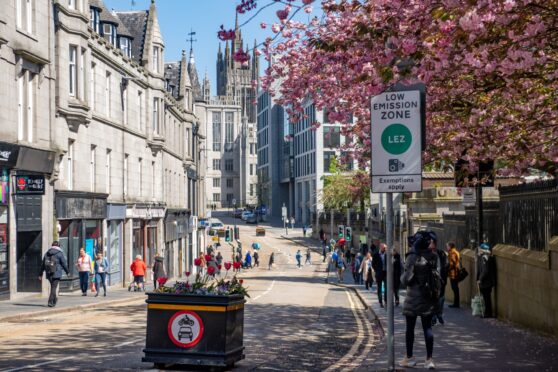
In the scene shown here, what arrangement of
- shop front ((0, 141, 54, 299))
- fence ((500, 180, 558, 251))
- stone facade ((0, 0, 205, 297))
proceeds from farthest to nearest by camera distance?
stone facade ((0, 0, 205, 297)), shop front ((0, 141, 54, 299)), fence ((500, 180, 558, 251))

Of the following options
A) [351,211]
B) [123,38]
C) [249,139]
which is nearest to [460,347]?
[123,38]

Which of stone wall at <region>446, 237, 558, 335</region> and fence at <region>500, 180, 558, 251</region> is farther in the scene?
fence at <region>500, 180, 558, 251</region>

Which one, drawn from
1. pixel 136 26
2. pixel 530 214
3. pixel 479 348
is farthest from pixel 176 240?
pixel 479 348

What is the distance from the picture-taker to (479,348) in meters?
13.7

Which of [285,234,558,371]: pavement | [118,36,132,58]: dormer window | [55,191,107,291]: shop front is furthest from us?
[118,36,132,58]: dormer window

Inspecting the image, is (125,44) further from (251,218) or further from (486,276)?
(251,218)

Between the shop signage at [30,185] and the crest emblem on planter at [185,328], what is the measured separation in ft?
53.2

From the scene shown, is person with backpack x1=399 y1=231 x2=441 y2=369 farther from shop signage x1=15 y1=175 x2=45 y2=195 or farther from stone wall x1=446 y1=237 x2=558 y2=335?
shop signage x1=15 y1=175 x2=45 y2=195

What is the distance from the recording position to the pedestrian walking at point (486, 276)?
19156 mm

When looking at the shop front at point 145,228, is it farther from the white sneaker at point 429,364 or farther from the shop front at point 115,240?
the white sneaker at point 429,364

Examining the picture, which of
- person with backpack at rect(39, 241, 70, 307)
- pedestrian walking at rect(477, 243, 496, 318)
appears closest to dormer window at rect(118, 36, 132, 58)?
person with backpack at rect(39, 241, 70, 307)

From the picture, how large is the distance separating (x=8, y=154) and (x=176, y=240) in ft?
103

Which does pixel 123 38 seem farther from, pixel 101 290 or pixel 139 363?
pixel 139 363

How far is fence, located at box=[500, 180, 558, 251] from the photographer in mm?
15492
